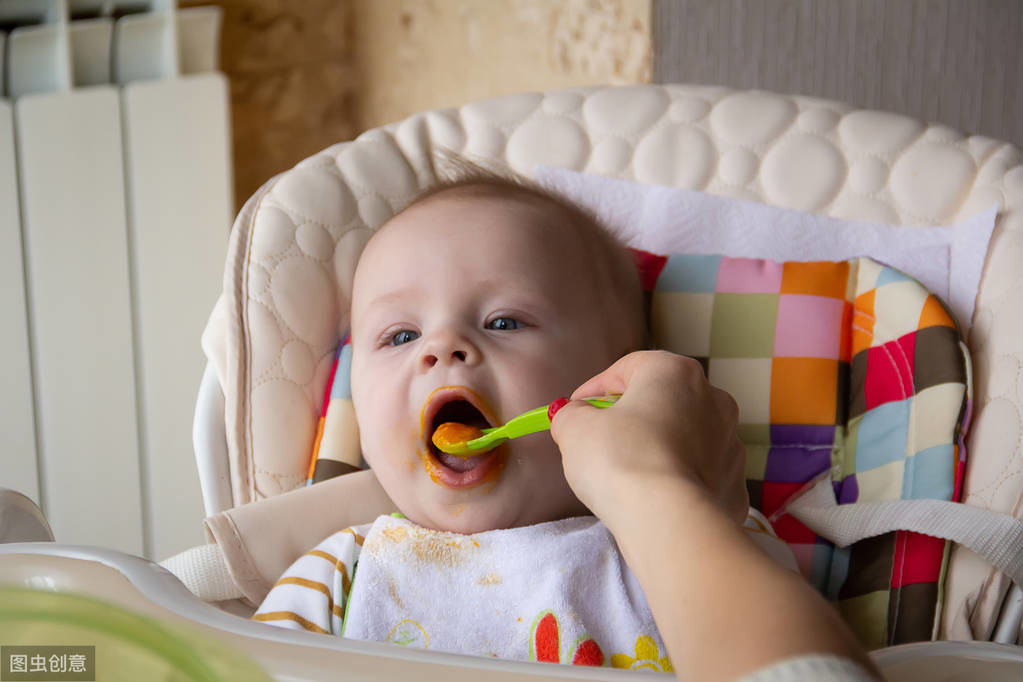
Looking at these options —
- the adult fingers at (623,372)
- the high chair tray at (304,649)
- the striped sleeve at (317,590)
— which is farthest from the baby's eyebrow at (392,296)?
the high chair tray at (304,649)

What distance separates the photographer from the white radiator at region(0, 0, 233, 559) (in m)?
1.58

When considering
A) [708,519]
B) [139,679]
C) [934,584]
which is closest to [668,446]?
[708,519]

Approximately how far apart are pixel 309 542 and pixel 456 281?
295 mm

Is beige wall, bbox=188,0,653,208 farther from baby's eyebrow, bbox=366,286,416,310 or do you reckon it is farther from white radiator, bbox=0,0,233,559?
baby's eyebrow, bbox=366,286,416,310

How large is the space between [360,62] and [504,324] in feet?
4.47

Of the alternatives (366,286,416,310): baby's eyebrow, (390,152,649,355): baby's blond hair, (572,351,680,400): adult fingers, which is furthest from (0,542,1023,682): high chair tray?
(390,152,649,355): baby's blond hair

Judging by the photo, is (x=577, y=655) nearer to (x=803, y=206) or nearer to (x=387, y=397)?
(x=387, y=397)

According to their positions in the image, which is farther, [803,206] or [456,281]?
[803,206]

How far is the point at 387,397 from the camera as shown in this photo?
→ 0.85 m

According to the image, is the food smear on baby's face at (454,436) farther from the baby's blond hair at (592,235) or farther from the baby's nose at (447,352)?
the baby's blond hair at (592,235)

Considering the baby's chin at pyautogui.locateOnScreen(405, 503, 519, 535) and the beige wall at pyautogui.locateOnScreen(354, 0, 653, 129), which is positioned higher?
the beige wall at pyautogui.locateOnScreen(354, 0, 653, 129)

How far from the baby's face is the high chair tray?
14.4 inches

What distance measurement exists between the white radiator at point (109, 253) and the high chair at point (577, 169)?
0.65 metres

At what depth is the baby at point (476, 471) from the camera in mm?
778
